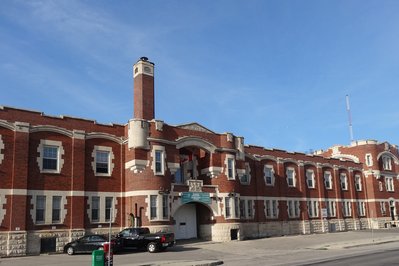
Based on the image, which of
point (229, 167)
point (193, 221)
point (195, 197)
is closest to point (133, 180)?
point (195, 197)

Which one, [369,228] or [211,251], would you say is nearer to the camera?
[211,251]

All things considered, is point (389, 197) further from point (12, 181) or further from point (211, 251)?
point (12, 181)

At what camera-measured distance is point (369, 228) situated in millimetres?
56812

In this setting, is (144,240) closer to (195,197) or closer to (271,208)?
(195,197)

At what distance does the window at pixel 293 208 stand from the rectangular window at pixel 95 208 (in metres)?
23.0

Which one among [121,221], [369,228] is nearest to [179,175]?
[121,221]

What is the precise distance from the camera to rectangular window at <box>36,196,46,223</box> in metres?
28.7

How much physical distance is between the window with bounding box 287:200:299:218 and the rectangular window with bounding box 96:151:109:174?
22492 mm

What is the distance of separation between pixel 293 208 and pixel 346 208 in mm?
11734

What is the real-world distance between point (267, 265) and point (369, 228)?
42373mm

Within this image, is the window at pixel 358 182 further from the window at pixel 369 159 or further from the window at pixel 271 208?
the window at pixel 271 208

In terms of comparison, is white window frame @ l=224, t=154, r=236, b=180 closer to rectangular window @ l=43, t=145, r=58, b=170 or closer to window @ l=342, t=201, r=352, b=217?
rectangular window @ l=43, t=145, r=58, b=170

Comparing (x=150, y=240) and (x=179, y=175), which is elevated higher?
(x=179, y=175)

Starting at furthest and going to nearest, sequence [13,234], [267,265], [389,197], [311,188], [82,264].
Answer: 1. [389,197]
2. [311,188]
3. [13,234]
4. [82,264]
5. [267,265]
